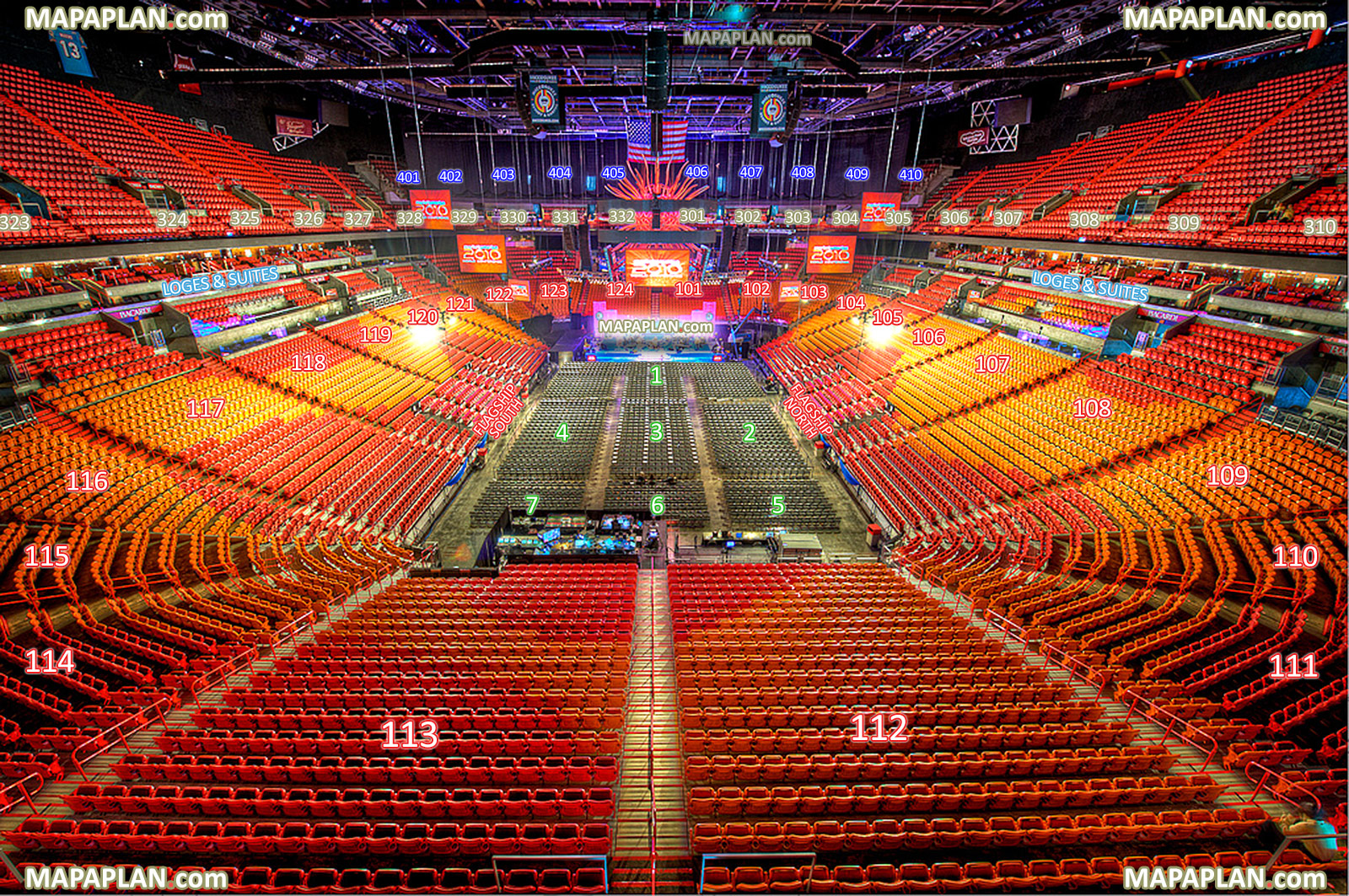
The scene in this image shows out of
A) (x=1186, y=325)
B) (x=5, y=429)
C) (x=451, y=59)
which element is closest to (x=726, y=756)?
(x=5, y=429)

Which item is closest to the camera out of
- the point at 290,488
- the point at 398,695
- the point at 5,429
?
the point at 398,695

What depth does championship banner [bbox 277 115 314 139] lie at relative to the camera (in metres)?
28.0

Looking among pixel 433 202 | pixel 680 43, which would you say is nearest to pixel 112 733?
pixel 680 43

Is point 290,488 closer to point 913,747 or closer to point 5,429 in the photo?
point 5,429

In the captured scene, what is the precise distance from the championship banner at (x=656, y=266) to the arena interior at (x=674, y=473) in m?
0.21

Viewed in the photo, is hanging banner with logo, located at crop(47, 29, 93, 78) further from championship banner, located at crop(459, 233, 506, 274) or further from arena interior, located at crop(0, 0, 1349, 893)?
championship banner, located at crop(459, 233, 506, 274)

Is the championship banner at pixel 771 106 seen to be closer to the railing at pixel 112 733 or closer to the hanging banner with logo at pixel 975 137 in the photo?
the railing at pixel 112 733

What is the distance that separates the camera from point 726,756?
19.4 feet

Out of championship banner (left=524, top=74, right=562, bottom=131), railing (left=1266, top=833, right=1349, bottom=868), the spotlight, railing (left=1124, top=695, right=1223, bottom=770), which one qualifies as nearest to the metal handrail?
railing (left=1266, top=833, right=1349, bottom=868)

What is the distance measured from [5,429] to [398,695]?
13731 millimetres

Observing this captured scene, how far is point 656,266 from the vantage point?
25.1m

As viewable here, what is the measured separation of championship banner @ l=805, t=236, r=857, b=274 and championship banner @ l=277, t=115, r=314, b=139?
2973 cm

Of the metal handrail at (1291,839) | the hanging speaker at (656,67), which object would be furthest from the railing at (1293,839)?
the hanging speaker at (656,67)

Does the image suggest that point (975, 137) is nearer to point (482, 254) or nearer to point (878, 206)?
point (878, 206)
